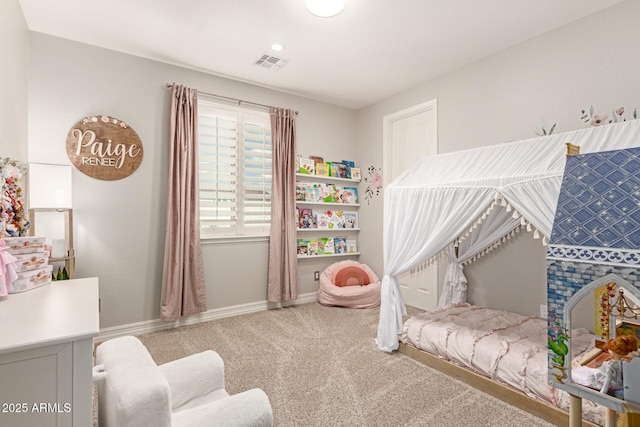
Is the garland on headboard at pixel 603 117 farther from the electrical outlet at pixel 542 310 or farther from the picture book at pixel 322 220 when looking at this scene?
the picture book at pixel 322 220

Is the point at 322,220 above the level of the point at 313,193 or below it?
below

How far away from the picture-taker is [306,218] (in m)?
4.48

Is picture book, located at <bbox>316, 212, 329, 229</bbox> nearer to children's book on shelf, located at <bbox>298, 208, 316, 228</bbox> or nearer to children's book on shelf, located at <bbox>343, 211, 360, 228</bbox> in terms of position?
children's book on shelf, located at <bbox>298, 208, 316, 228</bbox>

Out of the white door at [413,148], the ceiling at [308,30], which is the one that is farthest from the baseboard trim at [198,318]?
the ceiling at [308,30]

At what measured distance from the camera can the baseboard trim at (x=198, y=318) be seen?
3156 millimetres

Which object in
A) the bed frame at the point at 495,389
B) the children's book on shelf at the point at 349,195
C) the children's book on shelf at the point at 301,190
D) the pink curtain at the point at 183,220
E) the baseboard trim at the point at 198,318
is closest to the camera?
the bed frame at the point at 495,389

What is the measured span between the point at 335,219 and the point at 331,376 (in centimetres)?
267

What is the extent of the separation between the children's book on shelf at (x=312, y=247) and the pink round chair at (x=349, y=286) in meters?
0.31

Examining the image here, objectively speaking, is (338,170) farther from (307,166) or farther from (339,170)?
(307,166)

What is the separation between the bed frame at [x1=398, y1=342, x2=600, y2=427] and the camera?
180cm

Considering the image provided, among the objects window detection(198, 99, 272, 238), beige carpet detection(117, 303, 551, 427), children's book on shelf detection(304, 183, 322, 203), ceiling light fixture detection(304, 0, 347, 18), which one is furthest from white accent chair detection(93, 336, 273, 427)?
children's book on shelf detection(304, 183, 322, 203)

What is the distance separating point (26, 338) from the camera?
0.89 m

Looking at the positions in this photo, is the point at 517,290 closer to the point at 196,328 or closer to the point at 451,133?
the point at 451,133

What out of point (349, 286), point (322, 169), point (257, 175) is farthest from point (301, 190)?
point (349, 286)
